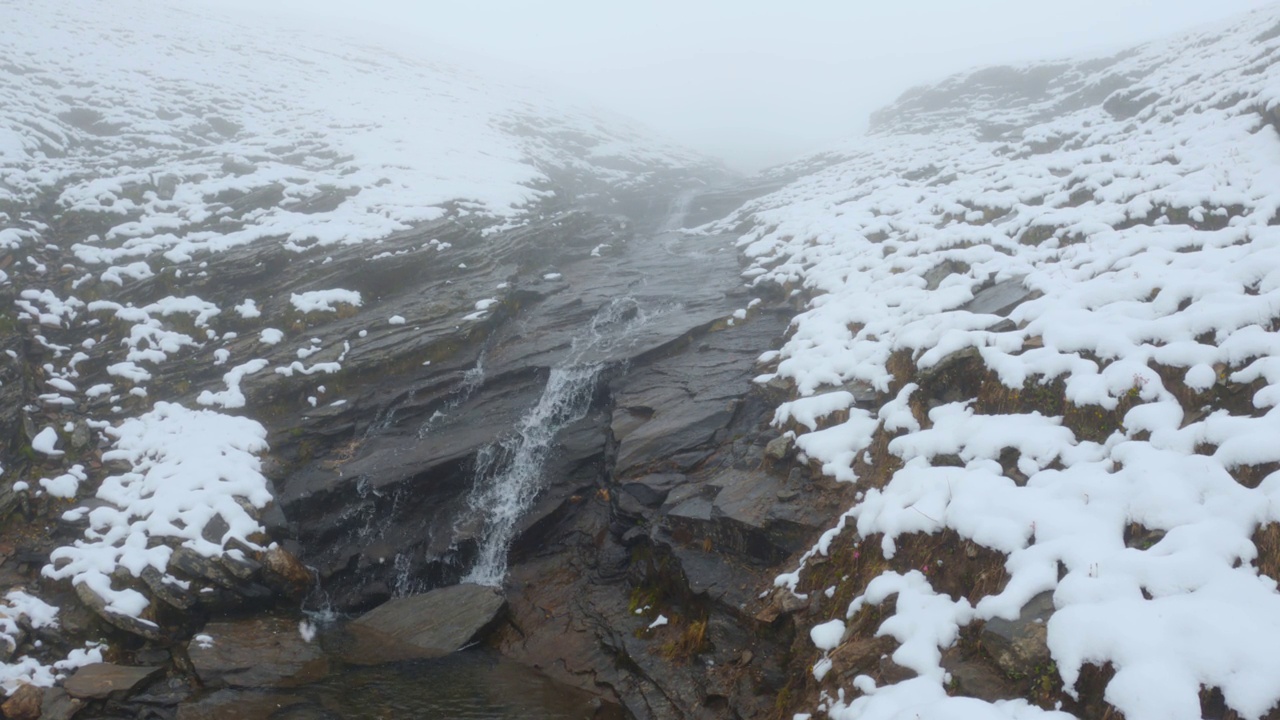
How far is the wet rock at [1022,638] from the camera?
192 inches

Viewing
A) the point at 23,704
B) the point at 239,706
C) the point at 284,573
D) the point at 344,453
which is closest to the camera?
the point at 23,704

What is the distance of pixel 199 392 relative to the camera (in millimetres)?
13484

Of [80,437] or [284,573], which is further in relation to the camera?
[80,437]

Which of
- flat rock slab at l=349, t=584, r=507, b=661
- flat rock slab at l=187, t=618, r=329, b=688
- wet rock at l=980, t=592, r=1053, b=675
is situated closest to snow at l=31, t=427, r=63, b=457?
flat rock slab at l=187, t=618, r=329, b=688

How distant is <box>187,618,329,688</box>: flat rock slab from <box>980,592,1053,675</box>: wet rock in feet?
29.3

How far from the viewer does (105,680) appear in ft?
27.5

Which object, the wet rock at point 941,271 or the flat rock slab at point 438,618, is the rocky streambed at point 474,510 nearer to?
the flat rock slab at point 438,618

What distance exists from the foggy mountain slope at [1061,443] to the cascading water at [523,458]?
13.7ft

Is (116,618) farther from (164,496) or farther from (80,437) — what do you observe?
(80,437)

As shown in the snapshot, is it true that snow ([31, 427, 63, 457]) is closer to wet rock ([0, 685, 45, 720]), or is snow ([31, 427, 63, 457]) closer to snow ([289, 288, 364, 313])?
wet rock ([0, 685, 45, 720])

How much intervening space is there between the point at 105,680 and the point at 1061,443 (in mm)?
12143

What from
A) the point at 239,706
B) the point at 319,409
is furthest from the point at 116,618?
the point at 319,409

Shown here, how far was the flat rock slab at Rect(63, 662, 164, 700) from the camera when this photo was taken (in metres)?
8.20

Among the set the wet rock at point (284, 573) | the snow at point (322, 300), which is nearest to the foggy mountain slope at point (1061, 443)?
the wet rock at point (284, 573)
